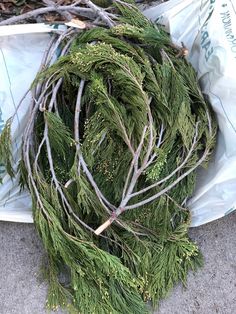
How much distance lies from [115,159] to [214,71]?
1.33 feet

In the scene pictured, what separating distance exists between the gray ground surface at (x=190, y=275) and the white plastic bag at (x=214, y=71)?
133mm

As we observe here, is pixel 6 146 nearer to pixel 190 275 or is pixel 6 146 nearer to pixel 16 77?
pixel 16 77

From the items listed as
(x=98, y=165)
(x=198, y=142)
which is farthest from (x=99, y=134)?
(x=198, y=142)

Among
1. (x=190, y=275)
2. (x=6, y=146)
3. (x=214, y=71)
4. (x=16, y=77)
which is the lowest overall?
(x=190, y=275)

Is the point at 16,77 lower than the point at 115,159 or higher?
higher

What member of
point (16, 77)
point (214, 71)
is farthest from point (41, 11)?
point (214, 71)

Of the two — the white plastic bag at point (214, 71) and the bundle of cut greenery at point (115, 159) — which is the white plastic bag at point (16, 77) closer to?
the bundle of cut greenery at point (115, 159)

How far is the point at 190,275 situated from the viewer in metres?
1.73

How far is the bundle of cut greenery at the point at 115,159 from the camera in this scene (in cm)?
147

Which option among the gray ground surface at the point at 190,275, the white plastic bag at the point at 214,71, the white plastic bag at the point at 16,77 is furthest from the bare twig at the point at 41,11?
the gray ground surface at the point at 190,275

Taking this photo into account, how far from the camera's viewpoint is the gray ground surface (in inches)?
67.3

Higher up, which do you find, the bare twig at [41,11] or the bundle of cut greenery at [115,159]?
the bare twig at [41,11]

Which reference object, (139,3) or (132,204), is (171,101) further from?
(139,3)

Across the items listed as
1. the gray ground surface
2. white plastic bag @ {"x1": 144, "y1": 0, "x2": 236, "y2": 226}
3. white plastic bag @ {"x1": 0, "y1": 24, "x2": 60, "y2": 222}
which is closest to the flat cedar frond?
white plastic bag @ {"x1": 0, "y1": 24, "x2": 60, "y2": 222}
